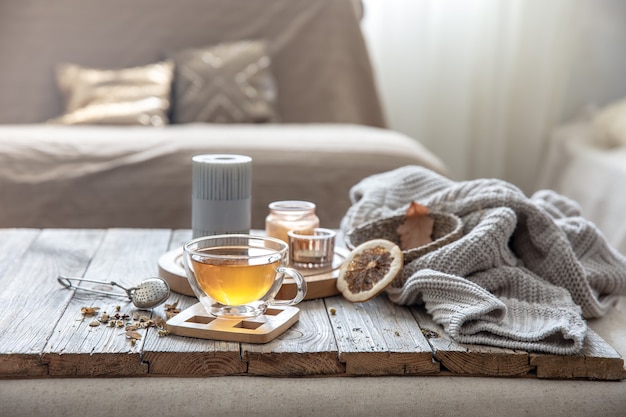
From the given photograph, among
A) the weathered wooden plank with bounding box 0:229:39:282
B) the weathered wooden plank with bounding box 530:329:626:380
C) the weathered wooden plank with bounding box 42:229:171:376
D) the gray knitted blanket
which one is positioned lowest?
the weathered wooden plank with bounding box 0:229:39:282

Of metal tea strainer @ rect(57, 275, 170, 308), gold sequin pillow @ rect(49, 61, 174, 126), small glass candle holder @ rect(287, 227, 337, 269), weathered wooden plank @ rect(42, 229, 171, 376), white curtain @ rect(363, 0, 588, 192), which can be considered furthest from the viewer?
white curtain @ rect(363, 0, 588, 192)

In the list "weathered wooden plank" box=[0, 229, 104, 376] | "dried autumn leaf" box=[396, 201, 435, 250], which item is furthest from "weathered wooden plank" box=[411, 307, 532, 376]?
"weathered wooden plank" box=[0, 229, 104, 376]

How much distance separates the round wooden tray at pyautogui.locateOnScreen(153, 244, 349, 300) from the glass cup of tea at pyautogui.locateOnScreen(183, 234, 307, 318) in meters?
0.07

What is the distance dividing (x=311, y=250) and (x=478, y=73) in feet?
7.22

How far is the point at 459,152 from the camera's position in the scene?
10.7 ft

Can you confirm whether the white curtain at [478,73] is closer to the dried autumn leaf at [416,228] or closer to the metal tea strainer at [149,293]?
the dried autumn leaf at [416,228]

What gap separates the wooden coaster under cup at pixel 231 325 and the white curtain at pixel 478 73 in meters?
2.23

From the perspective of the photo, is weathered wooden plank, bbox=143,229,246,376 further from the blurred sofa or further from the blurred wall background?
the blurred wall background

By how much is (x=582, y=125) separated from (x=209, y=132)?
1585mm

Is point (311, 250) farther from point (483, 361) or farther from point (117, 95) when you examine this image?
point (117, 95)

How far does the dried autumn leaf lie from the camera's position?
1.26 metres

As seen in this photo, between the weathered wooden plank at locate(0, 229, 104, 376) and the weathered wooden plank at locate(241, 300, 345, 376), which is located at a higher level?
the weathered wooden plank at locate(241, 300, 345, 376)

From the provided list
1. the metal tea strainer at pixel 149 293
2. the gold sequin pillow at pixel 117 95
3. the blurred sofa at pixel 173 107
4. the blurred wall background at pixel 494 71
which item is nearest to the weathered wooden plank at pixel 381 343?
the metal tea strainer at pixel 149 293

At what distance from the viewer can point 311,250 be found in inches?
47.0
